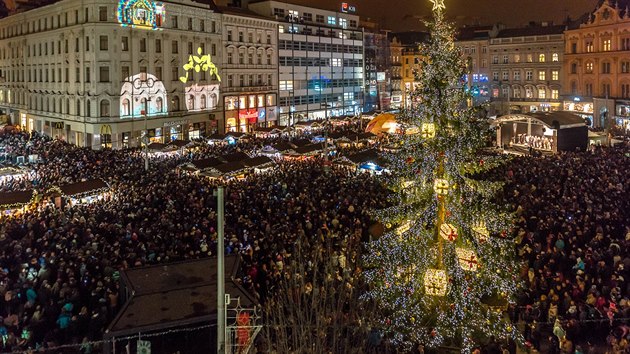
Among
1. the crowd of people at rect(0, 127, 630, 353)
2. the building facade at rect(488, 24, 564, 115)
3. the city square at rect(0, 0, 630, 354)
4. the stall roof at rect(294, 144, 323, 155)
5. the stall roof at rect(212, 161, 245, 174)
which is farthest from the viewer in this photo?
the building facade at rect(488, 24, 564, 115)

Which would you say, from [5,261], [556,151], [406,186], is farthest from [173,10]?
[406,186]

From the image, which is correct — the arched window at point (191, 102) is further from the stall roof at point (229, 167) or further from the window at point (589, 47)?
the window at point (589, 47)

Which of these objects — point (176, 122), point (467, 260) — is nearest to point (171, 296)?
point (467, 260)

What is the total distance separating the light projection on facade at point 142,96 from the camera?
50656mm

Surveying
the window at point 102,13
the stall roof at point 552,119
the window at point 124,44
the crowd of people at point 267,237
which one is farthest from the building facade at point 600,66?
the window at point 102,13

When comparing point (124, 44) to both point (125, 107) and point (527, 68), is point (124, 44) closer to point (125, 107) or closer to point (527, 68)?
point (125, 107)

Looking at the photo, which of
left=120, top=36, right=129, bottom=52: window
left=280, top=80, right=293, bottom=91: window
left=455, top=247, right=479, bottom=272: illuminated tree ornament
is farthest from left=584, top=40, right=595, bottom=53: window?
left=455, top=247, right=479, bottom=272: illuminated tree ornament

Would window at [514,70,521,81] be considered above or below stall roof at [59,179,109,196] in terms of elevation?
above

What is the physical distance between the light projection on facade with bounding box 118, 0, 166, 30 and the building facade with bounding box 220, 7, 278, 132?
10021mm

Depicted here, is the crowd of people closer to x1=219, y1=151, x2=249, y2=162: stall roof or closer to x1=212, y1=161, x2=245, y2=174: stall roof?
x1=212, y1=161, x2=245, y2=174: stall roof

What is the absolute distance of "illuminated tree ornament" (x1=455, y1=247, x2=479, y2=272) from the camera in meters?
13.4

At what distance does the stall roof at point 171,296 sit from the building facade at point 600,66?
184ft

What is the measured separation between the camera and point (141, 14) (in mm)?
51312

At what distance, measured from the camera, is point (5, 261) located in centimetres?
1686
